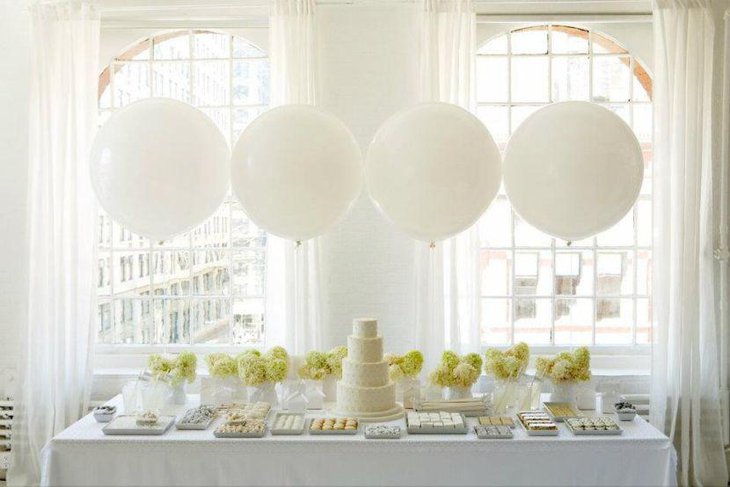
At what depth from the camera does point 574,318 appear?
4.78 meters

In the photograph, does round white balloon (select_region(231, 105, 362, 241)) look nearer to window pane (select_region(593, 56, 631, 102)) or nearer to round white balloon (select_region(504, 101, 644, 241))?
round white balloon (select_region(504, 101, 644, 241))

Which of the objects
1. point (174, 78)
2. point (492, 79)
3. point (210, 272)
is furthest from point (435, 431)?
point (174, 78)

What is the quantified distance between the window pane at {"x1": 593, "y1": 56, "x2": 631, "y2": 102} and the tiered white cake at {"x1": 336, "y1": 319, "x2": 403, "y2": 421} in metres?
2.43

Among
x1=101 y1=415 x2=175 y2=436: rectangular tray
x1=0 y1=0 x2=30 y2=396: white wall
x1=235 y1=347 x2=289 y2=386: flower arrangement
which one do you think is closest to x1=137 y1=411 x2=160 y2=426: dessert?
x1=101 y1=415 x2=175 y2=436: rectangular tray

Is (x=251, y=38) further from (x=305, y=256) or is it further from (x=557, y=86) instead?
Result: (x=557, y=86)

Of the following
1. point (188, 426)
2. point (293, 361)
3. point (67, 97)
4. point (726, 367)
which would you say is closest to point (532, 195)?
Answer: point (293, 361)

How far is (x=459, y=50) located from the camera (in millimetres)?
4293

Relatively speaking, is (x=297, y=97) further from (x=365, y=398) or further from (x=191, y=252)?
(x=365, y=398)

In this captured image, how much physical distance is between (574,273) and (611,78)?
3.84 ft

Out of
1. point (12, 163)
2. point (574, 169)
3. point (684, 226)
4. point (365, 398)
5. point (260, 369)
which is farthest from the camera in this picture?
point (12, 163)

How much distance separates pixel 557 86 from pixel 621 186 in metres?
2.12

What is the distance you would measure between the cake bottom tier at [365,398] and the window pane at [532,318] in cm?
183

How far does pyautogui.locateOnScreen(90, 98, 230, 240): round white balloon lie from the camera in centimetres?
284

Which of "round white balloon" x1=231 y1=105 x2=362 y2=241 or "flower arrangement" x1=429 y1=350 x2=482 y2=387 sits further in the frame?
"flower arrangement" x1=429 y1=350 x2=482 y2=387
